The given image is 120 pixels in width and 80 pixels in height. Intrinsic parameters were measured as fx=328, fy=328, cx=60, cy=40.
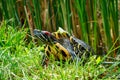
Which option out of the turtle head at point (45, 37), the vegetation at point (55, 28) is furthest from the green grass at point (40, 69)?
the turtle head at point (45, 37)

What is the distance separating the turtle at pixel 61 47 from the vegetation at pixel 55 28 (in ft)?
0.25

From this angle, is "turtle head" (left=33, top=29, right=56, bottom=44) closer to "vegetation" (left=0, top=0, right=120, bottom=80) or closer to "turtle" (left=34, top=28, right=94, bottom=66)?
"turtle" (left=34, top=28, right=94, bottom=66)

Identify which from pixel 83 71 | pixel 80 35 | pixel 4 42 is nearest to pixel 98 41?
pixel 80 35

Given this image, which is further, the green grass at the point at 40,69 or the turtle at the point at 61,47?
the turtle at the point at 61,47

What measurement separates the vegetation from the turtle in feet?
0.25

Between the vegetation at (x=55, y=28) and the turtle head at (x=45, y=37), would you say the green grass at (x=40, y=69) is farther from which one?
the turtle head at (x=45, y=37)

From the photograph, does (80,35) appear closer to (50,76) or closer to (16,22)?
(16,22)

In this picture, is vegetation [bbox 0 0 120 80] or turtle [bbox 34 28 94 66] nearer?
vegetation [bbox 0 0 120 80]

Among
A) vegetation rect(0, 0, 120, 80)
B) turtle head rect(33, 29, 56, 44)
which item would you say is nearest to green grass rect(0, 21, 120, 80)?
vegetation rect(0, 0, 120, 80)

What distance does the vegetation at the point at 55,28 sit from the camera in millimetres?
1478

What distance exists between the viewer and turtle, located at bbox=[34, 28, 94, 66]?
5.41 feet

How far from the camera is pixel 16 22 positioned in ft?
8.62

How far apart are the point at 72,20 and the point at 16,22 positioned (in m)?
0.52

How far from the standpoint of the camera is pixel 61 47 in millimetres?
1652
